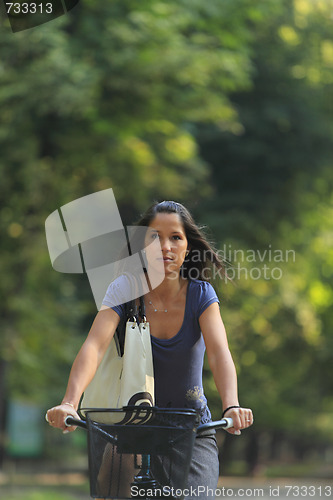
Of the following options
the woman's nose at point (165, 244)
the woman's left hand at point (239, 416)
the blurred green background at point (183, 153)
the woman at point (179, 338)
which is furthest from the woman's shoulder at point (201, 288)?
the blurred green background at point (183, 153)

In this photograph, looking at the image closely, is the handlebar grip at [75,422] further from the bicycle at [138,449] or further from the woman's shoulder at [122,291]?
the woman's shoulder at [122,291]

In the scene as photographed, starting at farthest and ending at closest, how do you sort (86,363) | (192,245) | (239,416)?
(192,245)
(86,363)
(239,416)

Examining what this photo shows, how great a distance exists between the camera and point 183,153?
16.4m

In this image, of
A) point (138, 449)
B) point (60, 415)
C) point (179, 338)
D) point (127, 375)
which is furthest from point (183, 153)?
point (138, 449)

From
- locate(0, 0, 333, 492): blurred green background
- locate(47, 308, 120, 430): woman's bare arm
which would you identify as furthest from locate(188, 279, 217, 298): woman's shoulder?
locate(0, 0, 333, 492): blurred green background

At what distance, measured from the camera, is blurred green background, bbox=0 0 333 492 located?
45.0 feet

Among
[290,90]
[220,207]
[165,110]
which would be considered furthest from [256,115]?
[165,110]

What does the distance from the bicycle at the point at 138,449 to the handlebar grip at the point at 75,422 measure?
5 cm

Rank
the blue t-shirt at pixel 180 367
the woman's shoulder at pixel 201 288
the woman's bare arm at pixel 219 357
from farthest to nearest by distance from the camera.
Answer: the woman's shoulder at pixel 201 288 → the blue t-shirt at pixel 180 367 → the woman's bare arm at pixel 219 357

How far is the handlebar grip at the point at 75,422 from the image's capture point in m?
3.06

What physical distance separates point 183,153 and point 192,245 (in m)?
12.6

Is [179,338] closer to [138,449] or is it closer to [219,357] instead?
[219,357]

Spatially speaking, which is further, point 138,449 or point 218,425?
point 218,425

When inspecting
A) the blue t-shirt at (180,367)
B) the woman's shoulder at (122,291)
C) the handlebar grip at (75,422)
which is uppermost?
the woman's shoulder at (122,291)
